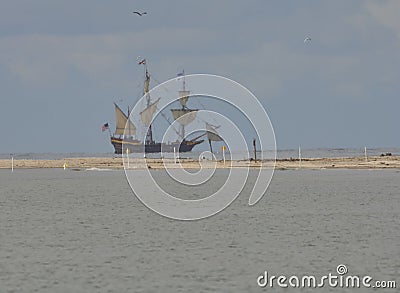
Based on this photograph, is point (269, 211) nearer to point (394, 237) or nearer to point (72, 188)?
point (394, 237)

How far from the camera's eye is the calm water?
23.5 meters

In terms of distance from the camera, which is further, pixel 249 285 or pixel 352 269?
pixel 352 269

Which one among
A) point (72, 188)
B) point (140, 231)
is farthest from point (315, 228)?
point (72, 188)

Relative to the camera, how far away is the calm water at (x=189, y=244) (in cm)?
2348

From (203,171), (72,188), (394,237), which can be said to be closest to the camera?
(394,237)

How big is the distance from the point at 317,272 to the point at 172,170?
8193 cm

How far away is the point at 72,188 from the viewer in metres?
71.1

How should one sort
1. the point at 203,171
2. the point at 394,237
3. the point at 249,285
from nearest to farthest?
the point at 249,285
the point at 394,237
the point at 203,171

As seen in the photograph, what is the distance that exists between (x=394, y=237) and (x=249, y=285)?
11.5 meters

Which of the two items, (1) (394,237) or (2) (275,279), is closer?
(2) (275,279)

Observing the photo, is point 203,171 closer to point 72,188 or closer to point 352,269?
point 72,188

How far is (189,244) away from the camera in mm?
31375

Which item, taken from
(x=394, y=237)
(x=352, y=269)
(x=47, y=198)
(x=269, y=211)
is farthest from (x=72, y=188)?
(x=352, y=269)

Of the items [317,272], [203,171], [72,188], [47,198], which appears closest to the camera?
[317,272]
